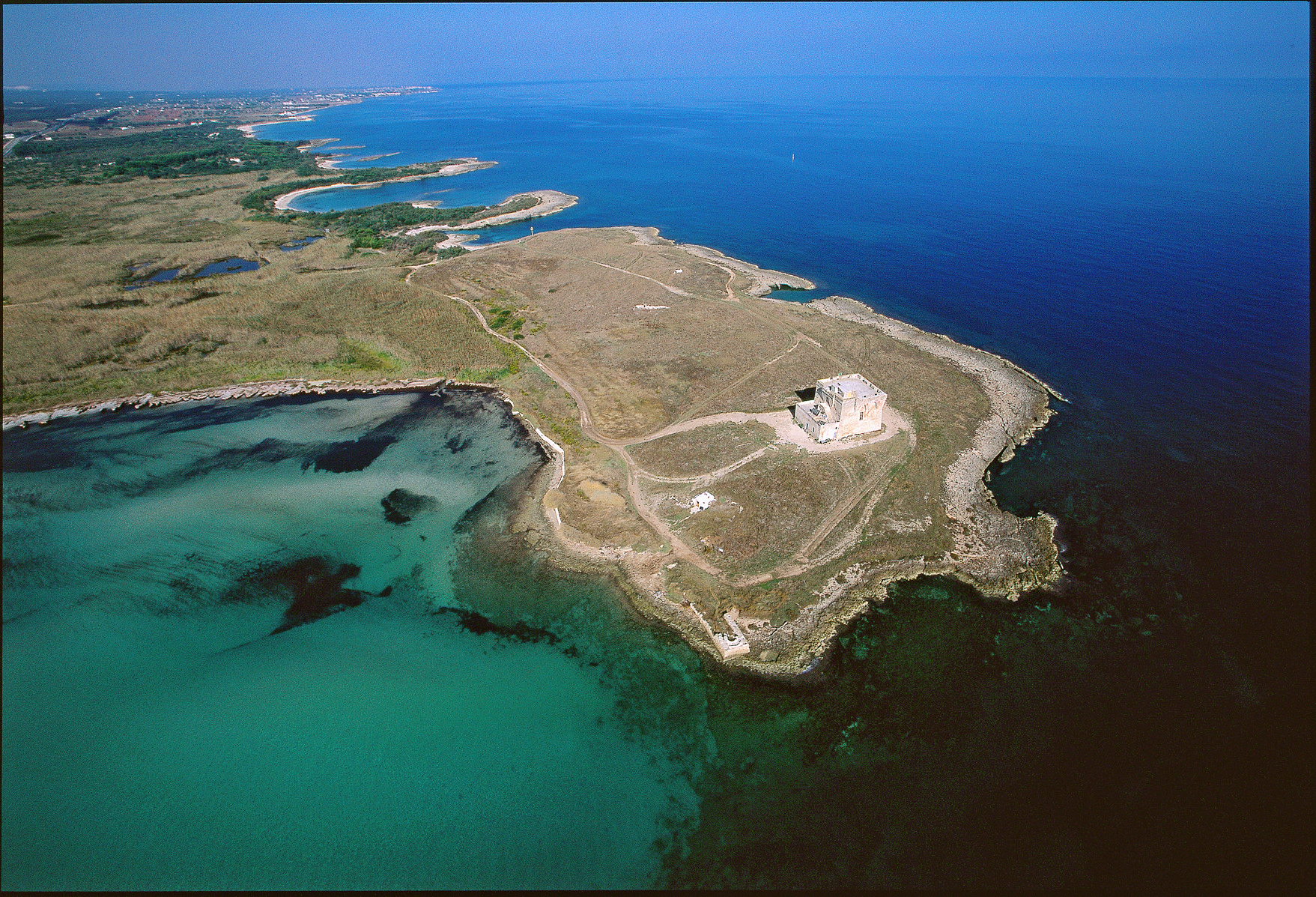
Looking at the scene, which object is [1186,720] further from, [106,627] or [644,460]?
[106,627]

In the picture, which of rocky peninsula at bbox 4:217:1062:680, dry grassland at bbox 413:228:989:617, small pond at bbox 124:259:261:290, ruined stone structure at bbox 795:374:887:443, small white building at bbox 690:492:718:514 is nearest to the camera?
rocky peninsula at bbox 4:217:1062:680

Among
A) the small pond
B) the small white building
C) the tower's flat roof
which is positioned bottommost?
the small white building

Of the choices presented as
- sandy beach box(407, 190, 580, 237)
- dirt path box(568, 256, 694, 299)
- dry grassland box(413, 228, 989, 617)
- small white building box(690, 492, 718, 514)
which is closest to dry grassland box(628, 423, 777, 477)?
dry grassland box(413, 228, 989, 617)

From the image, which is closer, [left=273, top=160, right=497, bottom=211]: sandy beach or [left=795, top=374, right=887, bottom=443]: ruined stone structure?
[left=795, top=374, right=887, bottom=443]: ruined stone structure

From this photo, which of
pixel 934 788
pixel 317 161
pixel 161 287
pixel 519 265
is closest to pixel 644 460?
pixel 934 788

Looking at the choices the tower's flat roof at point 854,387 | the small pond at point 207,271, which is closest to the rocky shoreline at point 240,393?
the small pond at point 207,271

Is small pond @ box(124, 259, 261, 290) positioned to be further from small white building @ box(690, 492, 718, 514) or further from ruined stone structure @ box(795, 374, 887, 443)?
ruined stone structure @ box(795, 374, 887, 443)

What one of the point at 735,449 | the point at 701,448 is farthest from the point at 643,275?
the point at 735,449
